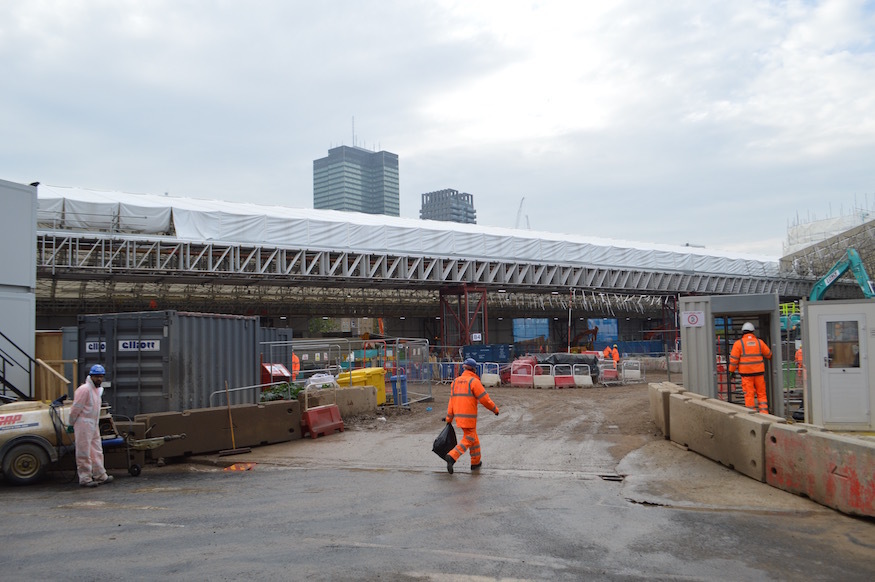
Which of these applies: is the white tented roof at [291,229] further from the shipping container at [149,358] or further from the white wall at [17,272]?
the shipping container at [149,358]

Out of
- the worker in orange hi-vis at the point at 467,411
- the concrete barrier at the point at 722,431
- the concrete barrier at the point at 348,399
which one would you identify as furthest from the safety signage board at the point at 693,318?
the concrete barrier at the point at 348,399

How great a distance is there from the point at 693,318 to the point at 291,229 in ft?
89.3

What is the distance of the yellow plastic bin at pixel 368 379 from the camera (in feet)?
59.8

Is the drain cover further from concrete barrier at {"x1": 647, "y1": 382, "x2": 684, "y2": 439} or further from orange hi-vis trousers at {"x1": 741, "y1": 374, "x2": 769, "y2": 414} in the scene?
orange hi-vis trousers at {"x1": 741, "y1": 374, "x2": 769, "y2": 414}

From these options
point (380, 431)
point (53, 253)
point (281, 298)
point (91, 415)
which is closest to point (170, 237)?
point (53, 253)

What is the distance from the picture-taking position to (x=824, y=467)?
7477mm

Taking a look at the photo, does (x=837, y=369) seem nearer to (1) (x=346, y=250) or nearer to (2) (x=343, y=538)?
(2) (x=343, y=538)

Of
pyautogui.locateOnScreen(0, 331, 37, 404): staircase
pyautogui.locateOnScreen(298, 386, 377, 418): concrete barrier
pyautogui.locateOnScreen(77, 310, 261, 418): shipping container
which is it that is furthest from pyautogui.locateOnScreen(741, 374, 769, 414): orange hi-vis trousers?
pyautogui.locateOnScreen(0, 331, 37, 404): staircase

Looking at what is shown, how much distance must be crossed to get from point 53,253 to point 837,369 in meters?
30.0

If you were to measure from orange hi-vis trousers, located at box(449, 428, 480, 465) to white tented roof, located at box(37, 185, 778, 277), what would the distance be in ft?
84.6

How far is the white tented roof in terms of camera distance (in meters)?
31.6

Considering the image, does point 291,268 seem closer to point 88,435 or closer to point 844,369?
point 88,435

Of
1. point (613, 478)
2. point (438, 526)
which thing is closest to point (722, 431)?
point (613, 478)

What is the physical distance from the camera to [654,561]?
229 inches
